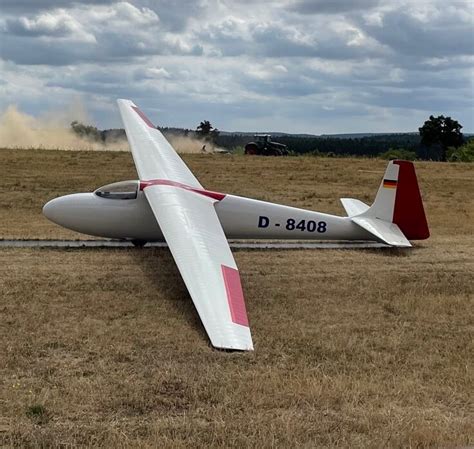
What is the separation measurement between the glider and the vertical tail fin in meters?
0.03

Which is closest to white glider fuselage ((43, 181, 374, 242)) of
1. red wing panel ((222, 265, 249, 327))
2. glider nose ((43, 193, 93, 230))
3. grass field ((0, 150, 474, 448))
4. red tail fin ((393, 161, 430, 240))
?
glider nose ((43, 193, 93, 230))

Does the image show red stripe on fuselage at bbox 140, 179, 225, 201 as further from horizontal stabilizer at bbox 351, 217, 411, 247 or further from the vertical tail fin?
the vertical tail fin

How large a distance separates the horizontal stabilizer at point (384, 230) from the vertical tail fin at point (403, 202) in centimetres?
Answer: 19

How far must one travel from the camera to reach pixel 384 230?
54.9 feet

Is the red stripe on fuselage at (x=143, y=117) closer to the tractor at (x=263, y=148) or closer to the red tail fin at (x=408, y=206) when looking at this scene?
the red tail fin at (x=408, y=206)

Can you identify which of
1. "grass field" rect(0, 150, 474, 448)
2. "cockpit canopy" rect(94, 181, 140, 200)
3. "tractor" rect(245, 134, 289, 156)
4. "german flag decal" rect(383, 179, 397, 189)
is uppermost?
"tractor" rect(245, 134, 289, 156)

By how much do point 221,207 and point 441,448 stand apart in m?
10.2

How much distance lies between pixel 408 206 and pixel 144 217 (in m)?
7.13

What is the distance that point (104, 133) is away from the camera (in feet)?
193

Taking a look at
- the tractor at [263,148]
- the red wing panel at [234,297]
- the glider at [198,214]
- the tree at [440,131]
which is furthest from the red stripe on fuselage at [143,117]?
the tree at [440,131]

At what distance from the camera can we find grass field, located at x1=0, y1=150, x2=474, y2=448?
21.0ft

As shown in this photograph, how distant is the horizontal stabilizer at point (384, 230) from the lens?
636 inches

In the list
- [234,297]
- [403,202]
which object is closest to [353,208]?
[403,202]

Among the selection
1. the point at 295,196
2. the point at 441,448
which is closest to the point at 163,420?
the point at 441,448
